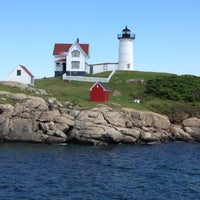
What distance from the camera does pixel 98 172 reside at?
148 ft

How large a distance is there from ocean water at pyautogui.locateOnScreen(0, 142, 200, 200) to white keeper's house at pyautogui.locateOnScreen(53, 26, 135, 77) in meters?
44.0

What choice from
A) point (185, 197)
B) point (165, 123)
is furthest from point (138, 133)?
point (185, 197)

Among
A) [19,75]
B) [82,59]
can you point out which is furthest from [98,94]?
[82,59]

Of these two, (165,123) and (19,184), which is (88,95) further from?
(19,184)

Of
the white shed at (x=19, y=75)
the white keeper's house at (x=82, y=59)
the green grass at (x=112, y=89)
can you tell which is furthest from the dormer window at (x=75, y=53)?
the white shed at (x=19, y=75)

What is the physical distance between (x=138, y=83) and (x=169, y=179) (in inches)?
2197

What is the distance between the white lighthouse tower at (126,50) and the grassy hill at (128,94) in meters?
5.06

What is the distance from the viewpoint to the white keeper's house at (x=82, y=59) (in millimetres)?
103625

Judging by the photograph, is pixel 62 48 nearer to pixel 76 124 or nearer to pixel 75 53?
pixel 75 53

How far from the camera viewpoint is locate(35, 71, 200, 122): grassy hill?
75.9 m

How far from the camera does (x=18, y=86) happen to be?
254ft

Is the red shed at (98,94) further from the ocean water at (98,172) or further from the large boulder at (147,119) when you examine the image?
the ocean water at (98,172)

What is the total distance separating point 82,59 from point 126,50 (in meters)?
13.0

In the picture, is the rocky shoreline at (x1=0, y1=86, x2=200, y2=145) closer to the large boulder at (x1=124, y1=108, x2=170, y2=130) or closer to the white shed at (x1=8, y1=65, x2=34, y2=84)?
the large boulder at (x1=124, y1=108, x2=170, y2=130)
